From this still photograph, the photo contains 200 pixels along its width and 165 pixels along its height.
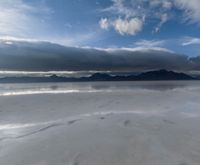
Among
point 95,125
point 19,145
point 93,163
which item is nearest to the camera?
point 93,163

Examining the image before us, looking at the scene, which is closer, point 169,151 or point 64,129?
point 169,151

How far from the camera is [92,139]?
21.4 ft

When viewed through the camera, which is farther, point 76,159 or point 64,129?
point 64,129

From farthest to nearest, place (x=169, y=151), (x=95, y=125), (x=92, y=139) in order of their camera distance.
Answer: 1. (x=95, y=125)
2. (x=92, y=139)
3. (x=169, y=151)

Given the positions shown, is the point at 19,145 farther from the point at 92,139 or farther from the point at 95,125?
the point at 95,125

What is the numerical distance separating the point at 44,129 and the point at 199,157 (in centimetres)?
537

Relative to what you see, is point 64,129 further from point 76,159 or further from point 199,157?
point 199,157

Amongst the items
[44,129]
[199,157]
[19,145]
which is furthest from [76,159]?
[44,129]

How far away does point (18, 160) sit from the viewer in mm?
4957

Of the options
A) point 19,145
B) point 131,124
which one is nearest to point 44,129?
point 19,145

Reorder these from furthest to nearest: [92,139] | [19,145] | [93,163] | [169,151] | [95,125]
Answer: [95,125] < [92,139] < [19,145] < [169,151] < [93,163]

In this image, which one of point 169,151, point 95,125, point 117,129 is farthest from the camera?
point 95,125

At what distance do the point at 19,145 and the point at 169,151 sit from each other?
4.11 meters

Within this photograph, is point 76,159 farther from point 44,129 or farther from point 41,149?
point 44,129
